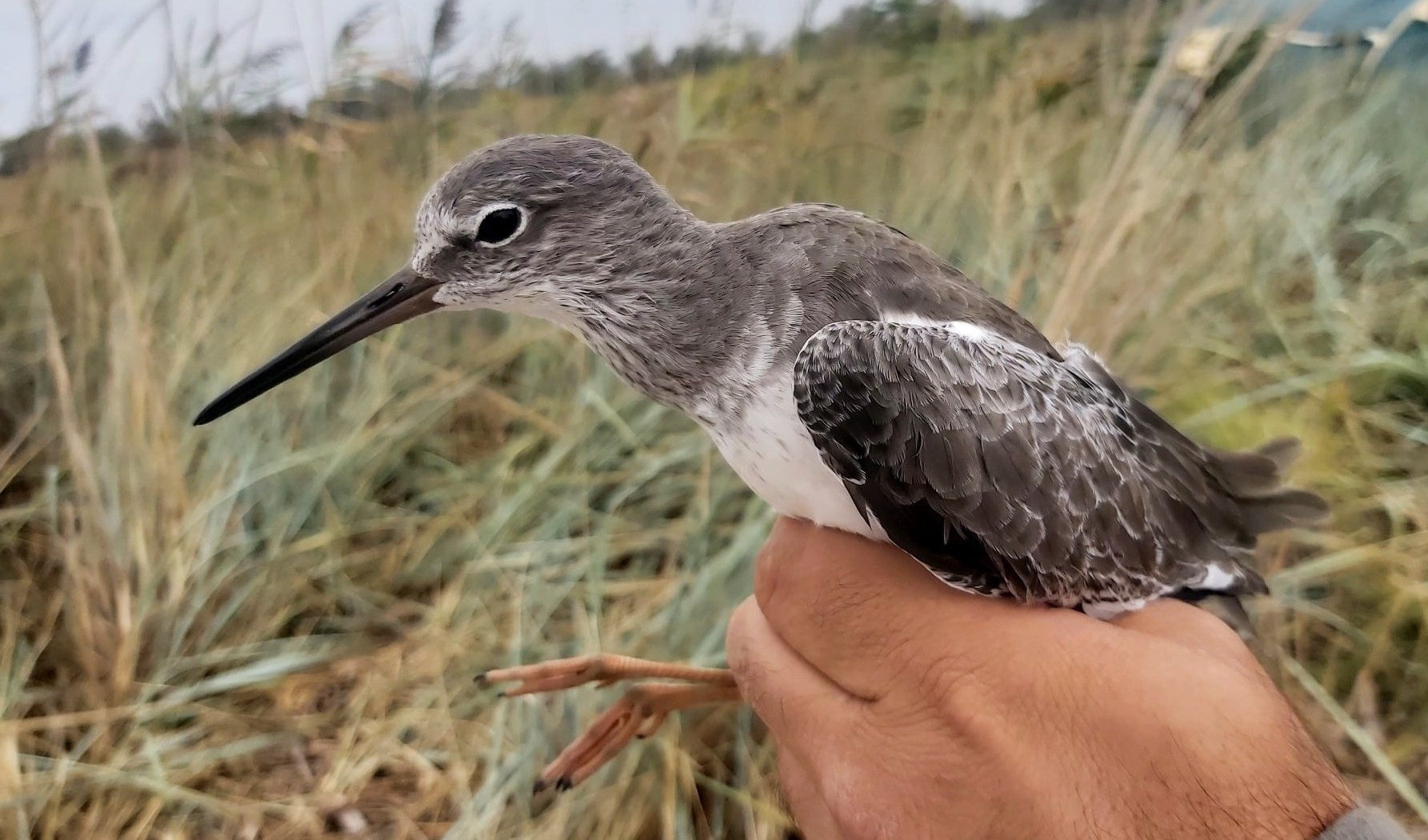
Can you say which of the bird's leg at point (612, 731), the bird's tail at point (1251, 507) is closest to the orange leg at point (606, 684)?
the bird's leg at point (612, 731)

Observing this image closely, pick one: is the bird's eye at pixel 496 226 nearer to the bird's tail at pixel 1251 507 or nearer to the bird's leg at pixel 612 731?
the bird's leg at pixel 612 731

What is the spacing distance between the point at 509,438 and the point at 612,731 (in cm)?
131

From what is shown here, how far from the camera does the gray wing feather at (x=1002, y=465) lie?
48.3 inches

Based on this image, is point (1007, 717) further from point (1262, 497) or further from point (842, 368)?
point (1262, 497)

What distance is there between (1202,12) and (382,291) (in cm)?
212

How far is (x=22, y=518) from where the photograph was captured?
7.39 ft

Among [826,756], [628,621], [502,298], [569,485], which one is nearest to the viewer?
[826,756]

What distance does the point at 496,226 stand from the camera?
1.43m

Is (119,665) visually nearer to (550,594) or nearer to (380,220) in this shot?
(550,594)

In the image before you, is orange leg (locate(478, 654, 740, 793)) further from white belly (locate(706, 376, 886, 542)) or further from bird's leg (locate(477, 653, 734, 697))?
white belly (locate(706, 376, 886, 542))

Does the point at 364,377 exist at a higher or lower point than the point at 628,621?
higher

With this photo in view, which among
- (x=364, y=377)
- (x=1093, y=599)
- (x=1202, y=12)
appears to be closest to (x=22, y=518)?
(x=364, y=377)

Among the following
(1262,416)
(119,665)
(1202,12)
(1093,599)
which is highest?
(1202,12)

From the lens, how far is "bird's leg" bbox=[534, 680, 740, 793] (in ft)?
6.18
